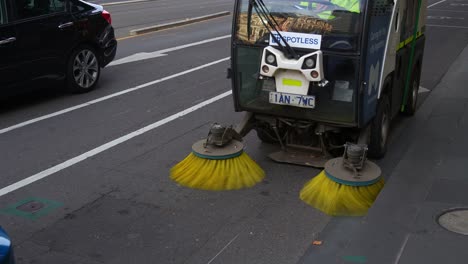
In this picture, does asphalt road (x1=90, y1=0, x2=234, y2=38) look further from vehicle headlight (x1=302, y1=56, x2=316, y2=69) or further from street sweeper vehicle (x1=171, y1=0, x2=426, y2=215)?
vehicle headlight (x1=302, y1=56, x2=316, y2=69)

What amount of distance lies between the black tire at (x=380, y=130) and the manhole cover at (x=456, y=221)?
1450 mm

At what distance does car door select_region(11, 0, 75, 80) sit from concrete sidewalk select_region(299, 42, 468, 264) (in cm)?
532

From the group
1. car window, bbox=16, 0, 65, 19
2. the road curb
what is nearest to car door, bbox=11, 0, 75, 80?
car window, bbox=16, 0, 65, 19

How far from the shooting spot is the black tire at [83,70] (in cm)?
919

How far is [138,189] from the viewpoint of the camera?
5.66 meters

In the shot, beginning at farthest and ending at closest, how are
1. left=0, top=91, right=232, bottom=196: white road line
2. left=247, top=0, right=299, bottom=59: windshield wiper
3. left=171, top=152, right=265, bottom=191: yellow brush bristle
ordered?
left=0, top=91, right=232, bottom=196: white road line < left=171, top=152, right=265, bottom=191: yellow brush bristle < left=247, top=0, right=299, bottom=59: windshield wiper

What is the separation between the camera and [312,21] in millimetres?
5520

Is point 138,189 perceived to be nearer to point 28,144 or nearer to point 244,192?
point 244,192

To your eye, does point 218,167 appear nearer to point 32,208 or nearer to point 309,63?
point 309,63

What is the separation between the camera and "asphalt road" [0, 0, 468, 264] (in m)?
4.56

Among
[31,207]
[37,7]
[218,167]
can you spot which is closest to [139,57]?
[37,7]

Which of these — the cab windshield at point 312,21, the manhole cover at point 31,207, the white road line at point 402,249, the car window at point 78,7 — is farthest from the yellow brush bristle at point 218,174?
the car window at point 78,7

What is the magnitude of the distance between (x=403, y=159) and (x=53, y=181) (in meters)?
3.77

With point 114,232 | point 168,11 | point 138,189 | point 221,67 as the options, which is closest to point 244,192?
point 138,189
